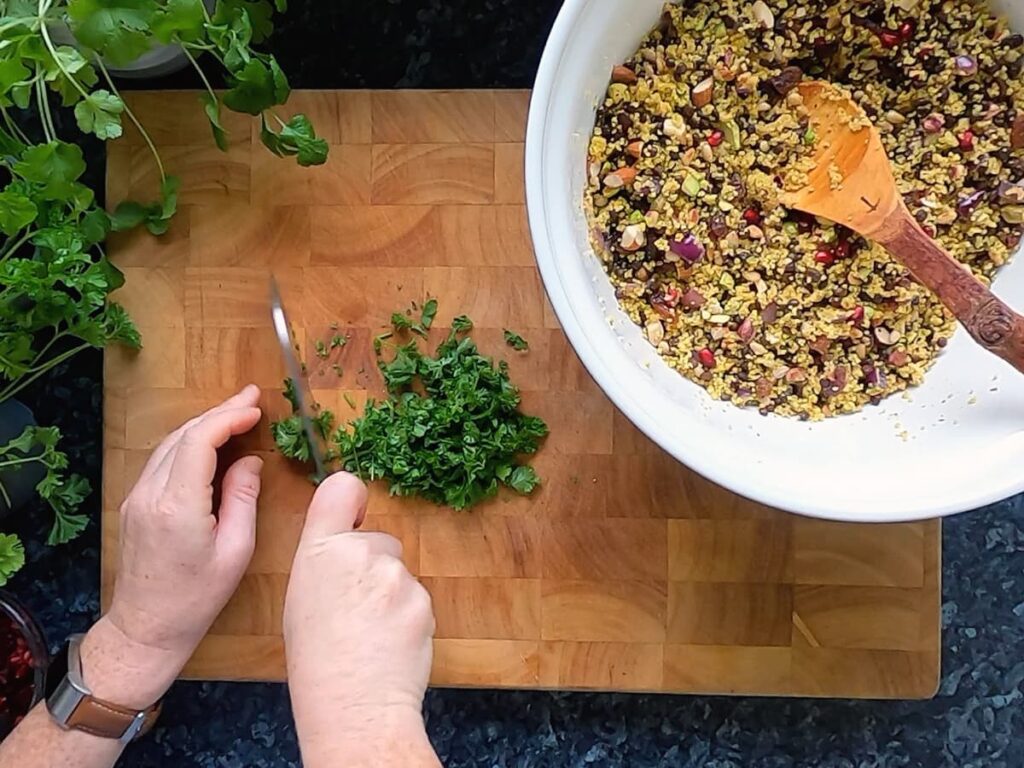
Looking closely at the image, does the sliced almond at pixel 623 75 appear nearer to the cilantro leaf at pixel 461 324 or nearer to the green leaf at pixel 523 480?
the cilantro leaf at pixel 461 324

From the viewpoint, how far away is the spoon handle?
3.16ft

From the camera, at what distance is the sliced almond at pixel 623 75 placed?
3.54 ft

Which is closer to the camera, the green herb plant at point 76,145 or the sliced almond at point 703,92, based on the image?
the green herb plant at point 76,145

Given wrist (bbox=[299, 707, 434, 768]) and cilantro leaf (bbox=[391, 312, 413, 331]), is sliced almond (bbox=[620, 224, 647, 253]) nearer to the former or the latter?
cilantro leaf (bbox=[391, 312, 413, 331])

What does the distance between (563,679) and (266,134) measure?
2.19ft

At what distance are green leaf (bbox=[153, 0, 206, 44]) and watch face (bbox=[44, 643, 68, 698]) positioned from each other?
2.35ft

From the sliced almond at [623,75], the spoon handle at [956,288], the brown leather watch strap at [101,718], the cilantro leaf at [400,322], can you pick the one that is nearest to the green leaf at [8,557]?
the brown leather watch strap at [101,718]

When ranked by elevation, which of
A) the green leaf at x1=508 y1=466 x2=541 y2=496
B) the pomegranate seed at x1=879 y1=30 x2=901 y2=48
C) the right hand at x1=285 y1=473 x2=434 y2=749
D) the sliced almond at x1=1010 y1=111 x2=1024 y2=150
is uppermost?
the pomegranate seed at x1=879 y1=30 x2=901 y2=48

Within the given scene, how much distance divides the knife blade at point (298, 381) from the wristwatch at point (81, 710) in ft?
1.14

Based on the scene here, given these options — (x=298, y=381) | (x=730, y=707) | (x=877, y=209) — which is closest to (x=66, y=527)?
Result: (x=298, y=381)

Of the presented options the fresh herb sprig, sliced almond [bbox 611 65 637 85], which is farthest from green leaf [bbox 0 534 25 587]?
sliced almond [bbox 611 65 637 85]

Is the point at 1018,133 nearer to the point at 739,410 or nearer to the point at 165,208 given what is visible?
the point at 739,410

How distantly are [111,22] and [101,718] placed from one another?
2.48ft

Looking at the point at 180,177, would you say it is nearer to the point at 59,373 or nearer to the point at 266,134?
the point at 266,134
